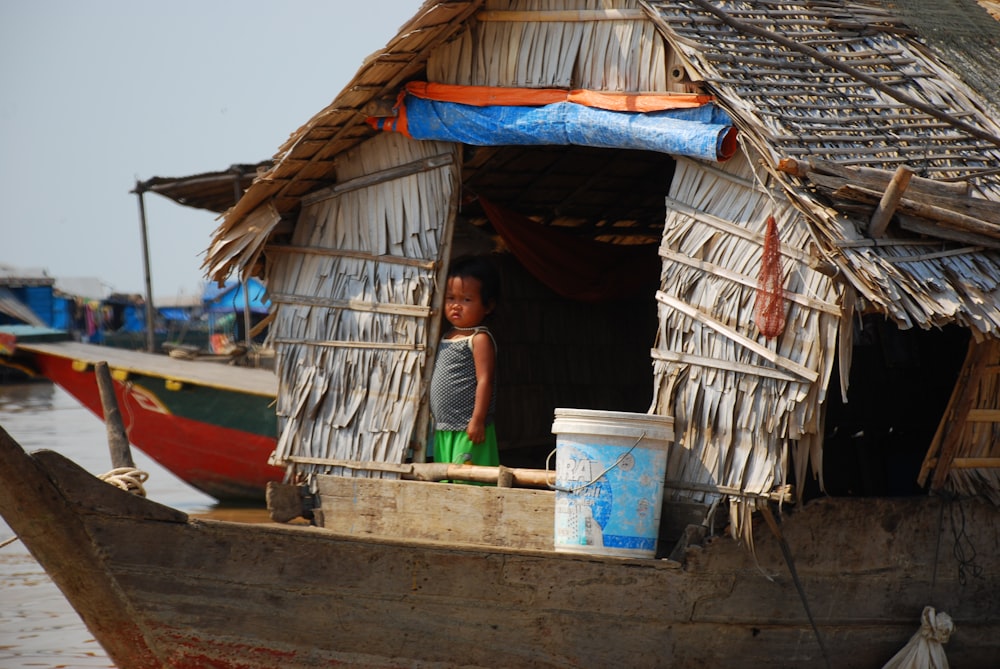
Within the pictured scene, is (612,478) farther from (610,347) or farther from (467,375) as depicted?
(610,347)

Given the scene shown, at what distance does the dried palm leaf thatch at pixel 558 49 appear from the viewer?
495cm

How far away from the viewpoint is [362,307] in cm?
562

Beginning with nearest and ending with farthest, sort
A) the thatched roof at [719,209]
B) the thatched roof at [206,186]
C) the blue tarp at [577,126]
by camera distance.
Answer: the thatched roof at [719,209] → the blue tarp at [577,126] → the thatched roof at [206,186]

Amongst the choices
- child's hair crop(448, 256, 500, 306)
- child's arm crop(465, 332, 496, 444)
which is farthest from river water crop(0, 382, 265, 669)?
child's hair crop(448, 256, 500, 306)

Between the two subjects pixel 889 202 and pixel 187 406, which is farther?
pixel 187 406

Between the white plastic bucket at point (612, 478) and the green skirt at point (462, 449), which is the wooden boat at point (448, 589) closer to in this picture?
the white plastic bucket at point (612, 478)

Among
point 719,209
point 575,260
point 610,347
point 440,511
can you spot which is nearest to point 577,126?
point 719,209

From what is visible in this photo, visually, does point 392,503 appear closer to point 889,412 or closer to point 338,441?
point 338,441

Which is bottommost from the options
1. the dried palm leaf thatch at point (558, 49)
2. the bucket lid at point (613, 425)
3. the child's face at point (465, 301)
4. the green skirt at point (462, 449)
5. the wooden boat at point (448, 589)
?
the wooden boat at point (448, 589)

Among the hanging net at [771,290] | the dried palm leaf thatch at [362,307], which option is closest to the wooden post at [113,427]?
the dried palm leaf thatch at [362,307]

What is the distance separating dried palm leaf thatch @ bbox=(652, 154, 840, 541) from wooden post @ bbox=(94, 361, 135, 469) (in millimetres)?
2455

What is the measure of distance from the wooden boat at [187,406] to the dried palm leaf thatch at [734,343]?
6.12 metres

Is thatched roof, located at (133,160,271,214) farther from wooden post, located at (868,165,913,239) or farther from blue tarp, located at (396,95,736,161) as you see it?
wooden post, located at (868,165,913,239)

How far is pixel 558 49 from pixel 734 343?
5.00 ft
